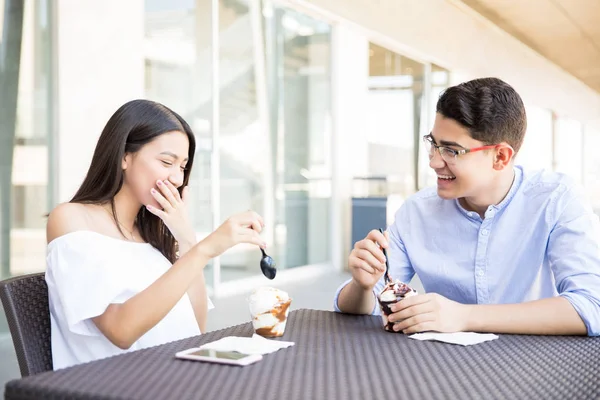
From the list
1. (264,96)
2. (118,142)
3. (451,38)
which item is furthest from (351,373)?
(451,38)

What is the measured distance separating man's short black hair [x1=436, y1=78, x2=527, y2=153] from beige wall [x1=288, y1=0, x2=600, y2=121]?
19.4ft

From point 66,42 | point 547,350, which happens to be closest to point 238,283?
point 66,42

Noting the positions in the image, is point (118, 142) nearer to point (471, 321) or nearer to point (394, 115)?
point (471, 321)

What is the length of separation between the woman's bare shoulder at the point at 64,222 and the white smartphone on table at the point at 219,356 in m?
0.49

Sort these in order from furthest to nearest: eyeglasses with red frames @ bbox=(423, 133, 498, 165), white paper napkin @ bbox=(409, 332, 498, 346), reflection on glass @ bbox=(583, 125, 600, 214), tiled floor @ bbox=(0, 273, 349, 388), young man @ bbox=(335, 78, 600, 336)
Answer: reflection on glass @ bbox=(583, 125, 600, 214) → tiled floor @ bbox=(0, 273, 349, 388) → eyeglasses with red frames @ bbox=(423, 133, 498, 165) → young man @ bbox=(335, 78, 600, 336) → white paper napkin @ bbox=(409, 332, 498, 346)

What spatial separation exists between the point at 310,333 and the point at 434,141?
0.67 metres

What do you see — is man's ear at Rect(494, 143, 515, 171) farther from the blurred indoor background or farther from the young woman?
the blurred indoor background

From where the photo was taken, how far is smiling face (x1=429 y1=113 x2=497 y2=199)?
1905mm

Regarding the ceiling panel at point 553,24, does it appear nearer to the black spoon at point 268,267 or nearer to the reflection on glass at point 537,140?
the reflection on glass at point 537,140

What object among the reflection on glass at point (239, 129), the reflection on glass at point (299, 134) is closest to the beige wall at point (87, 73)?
the reflection on glass at point (239, 129)

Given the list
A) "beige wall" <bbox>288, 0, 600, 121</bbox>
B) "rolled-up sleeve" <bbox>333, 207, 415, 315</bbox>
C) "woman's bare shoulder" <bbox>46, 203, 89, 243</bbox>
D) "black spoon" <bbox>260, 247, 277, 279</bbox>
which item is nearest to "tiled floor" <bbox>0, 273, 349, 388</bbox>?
"woman's bare shoulder" <bbox>46, 203, 89, 243</bbox>

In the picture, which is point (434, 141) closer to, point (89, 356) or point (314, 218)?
point (89, 356)

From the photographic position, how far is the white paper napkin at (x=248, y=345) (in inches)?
53.3

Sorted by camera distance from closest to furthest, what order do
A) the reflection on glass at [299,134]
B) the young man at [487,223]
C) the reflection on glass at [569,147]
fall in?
1. the young man at [487,223]
2. the reflection on glass at [299,134]
3. the reflection on glass at [569,147]
